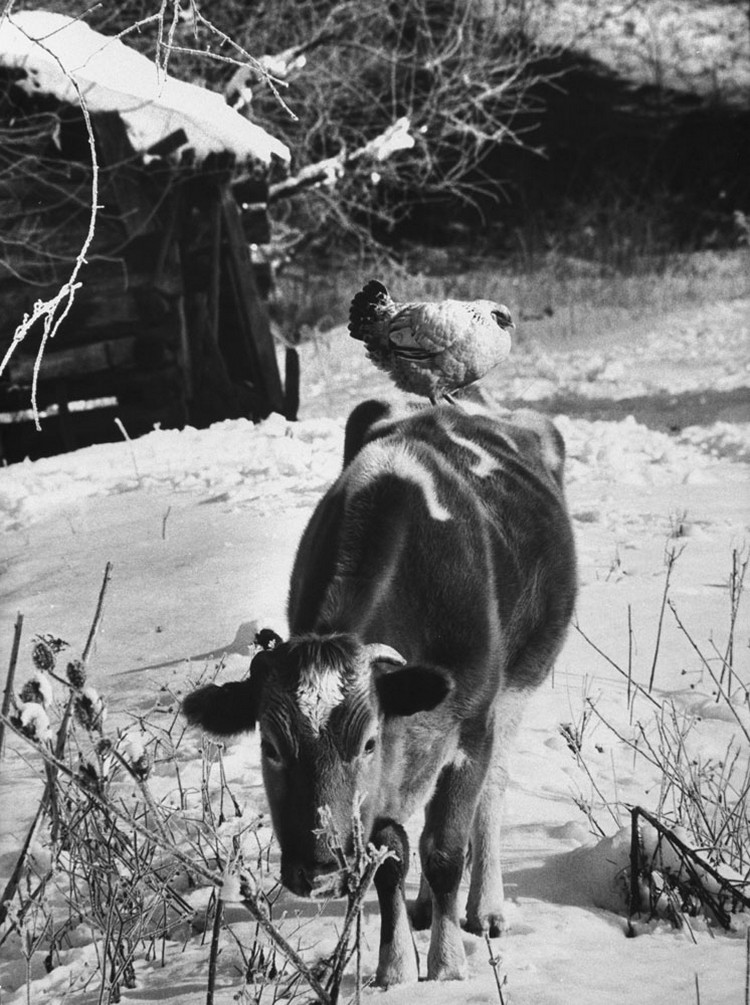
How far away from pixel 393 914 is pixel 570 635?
292 cm

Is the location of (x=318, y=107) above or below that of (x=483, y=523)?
above

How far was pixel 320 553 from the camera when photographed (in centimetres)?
373

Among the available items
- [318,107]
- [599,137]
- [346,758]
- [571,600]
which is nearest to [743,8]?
[599,137]

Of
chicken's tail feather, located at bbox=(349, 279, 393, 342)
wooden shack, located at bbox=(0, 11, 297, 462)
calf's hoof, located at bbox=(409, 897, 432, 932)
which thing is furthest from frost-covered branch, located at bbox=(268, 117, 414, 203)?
calf's hoof, located at bbox=(409, 897, 432, 932)

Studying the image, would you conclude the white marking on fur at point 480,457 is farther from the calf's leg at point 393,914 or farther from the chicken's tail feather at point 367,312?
the calf's leg at point 393,914

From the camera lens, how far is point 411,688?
10.4ft

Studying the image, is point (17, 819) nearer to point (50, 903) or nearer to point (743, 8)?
point (50, 903)

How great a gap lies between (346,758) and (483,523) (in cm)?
114

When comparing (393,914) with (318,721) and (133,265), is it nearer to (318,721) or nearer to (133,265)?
(318,721)

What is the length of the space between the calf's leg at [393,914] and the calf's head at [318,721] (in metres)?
0.10

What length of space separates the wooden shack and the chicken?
17.2ft

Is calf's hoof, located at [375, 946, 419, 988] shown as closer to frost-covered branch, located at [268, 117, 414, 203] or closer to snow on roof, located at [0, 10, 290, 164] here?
snow on roof, located at [0, 10, 290, 164]

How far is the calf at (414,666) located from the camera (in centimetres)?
304

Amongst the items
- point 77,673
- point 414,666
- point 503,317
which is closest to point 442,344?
point 503,317
